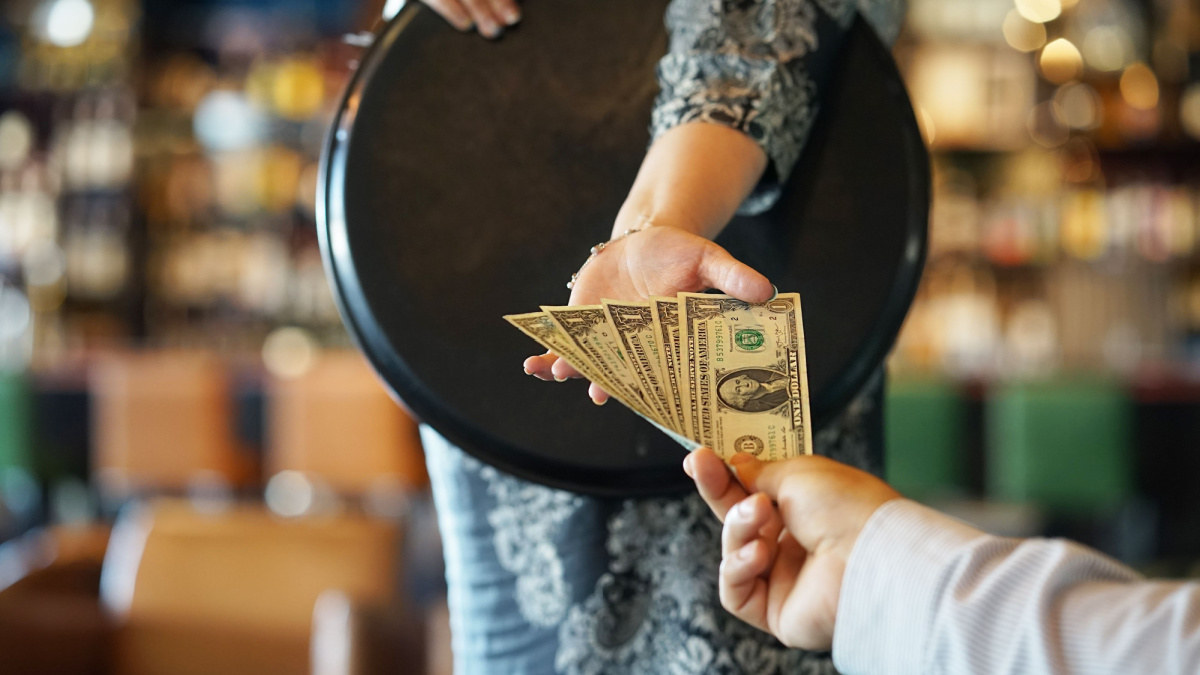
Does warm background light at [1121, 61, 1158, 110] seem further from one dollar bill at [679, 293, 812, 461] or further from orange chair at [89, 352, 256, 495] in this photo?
one dollar bill at [679, 293, 812, 461]

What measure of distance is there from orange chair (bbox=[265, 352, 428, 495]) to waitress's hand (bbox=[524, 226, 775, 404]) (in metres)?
2.65

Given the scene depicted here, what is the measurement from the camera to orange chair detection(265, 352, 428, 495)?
3.19 meters

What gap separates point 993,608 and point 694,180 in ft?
0.93

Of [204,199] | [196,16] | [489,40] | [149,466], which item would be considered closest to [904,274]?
[489,40]

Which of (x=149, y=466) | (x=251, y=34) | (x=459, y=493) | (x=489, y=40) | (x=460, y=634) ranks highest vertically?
(x=251, y=34)

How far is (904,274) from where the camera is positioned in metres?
0.66

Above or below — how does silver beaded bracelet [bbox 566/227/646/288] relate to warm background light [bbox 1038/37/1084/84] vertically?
below

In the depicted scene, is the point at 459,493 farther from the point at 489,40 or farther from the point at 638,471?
the point at 489,40

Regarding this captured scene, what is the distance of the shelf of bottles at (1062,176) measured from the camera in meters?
4.42

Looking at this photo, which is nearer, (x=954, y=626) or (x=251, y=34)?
(x=954, y=626)

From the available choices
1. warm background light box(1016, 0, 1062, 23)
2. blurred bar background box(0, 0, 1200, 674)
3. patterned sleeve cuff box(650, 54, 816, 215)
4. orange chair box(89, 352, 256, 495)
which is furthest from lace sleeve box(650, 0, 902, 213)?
warm background light box(1016, 0, 1062, 23)

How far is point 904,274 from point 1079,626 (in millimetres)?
279

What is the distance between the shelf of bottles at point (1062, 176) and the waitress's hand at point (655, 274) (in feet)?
13.3

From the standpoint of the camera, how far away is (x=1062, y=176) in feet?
14.5
